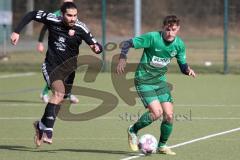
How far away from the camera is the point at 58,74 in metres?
9.89

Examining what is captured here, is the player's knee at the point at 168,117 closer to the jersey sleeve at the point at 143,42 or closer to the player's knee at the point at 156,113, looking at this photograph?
the player's knee at the point at 156,113

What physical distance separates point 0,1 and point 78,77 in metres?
8.17

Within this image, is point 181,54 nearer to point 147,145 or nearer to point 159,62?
point 159,62

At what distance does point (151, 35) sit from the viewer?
9.14 metres

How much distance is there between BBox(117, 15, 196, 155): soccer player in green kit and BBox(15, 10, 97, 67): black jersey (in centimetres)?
79

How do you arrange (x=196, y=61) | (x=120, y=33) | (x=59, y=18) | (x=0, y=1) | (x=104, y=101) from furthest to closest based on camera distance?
(x=120, y=33) < (x=0, y=1) < (x=196, y=61) < (x=104, y=101) < (x=59, y=18)

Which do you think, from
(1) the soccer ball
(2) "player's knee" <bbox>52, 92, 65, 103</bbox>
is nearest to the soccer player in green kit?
(1) the soccer ball

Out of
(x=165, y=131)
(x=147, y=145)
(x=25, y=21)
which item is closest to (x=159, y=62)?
(x=165, y=131)

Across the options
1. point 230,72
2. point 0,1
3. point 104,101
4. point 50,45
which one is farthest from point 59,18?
point 0,1

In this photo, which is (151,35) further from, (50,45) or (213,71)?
(213,71)

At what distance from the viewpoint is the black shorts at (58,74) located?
976 centimetres

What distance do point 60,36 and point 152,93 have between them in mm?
1446

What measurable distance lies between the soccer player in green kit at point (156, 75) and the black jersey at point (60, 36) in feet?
2.58

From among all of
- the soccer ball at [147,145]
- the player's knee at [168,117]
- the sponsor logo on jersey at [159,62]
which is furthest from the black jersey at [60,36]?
the soccer ball at [147,145]
